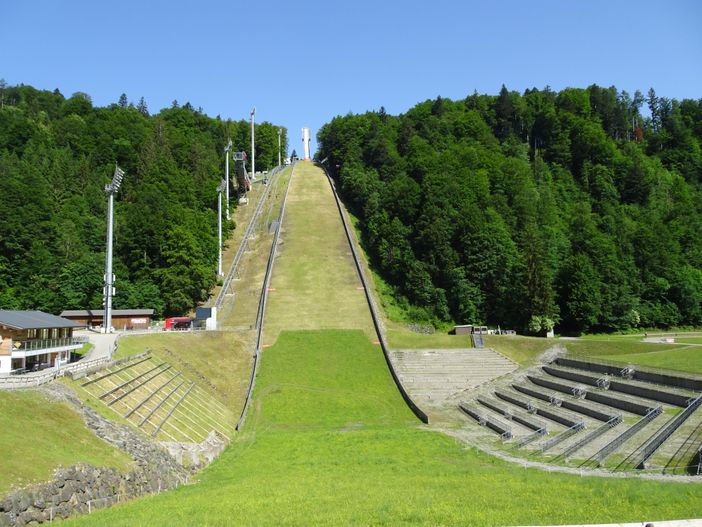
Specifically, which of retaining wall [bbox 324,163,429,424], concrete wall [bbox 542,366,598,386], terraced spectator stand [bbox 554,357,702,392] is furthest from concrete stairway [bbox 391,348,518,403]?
terraced spectator stand [bbox 554,357,702,392]

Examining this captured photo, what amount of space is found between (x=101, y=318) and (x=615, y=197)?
59261 millimetres

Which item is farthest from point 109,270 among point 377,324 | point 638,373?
point 638,373

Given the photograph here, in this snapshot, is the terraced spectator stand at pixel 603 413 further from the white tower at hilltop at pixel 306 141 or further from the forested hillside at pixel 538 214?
the white tower at hilltop at pixel 306 141

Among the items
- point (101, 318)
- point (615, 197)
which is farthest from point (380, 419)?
point (615, 197)

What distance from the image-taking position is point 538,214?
2443 inches

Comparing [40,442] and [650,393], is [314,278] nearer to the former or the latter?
[650,393]

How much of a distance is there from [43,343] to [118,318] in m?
17.4

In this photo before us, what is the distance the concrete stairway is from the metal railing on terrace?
62.3ft

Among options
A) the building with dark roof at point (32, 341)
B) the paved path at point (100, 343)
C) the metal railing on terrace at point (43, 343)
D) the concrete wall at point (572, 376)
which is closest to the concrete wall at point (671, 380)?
Answer: the concrete wall at point (572, 376)

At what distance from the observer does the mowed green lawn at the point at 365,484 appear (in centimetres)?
1255

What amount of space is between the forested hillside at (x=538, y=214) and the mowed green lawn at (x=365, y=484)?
19.6m

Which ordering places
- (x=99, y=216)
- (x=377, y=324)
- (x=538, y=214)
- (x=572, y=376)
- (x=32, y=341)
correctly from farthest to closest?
(x=538, y=214)
(x=99, y=216)
(x=377, y=324)
(x=572, y=376)
(x=32, y=341)

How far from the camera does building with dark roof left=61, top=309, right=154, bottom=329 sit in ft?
147

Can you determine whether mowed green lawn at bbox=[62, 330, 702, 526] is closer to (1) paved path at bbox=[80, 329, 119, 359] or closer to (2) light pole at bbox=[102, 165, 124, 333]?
(1) paved path at bbox=[80, 329, 119, 359]
